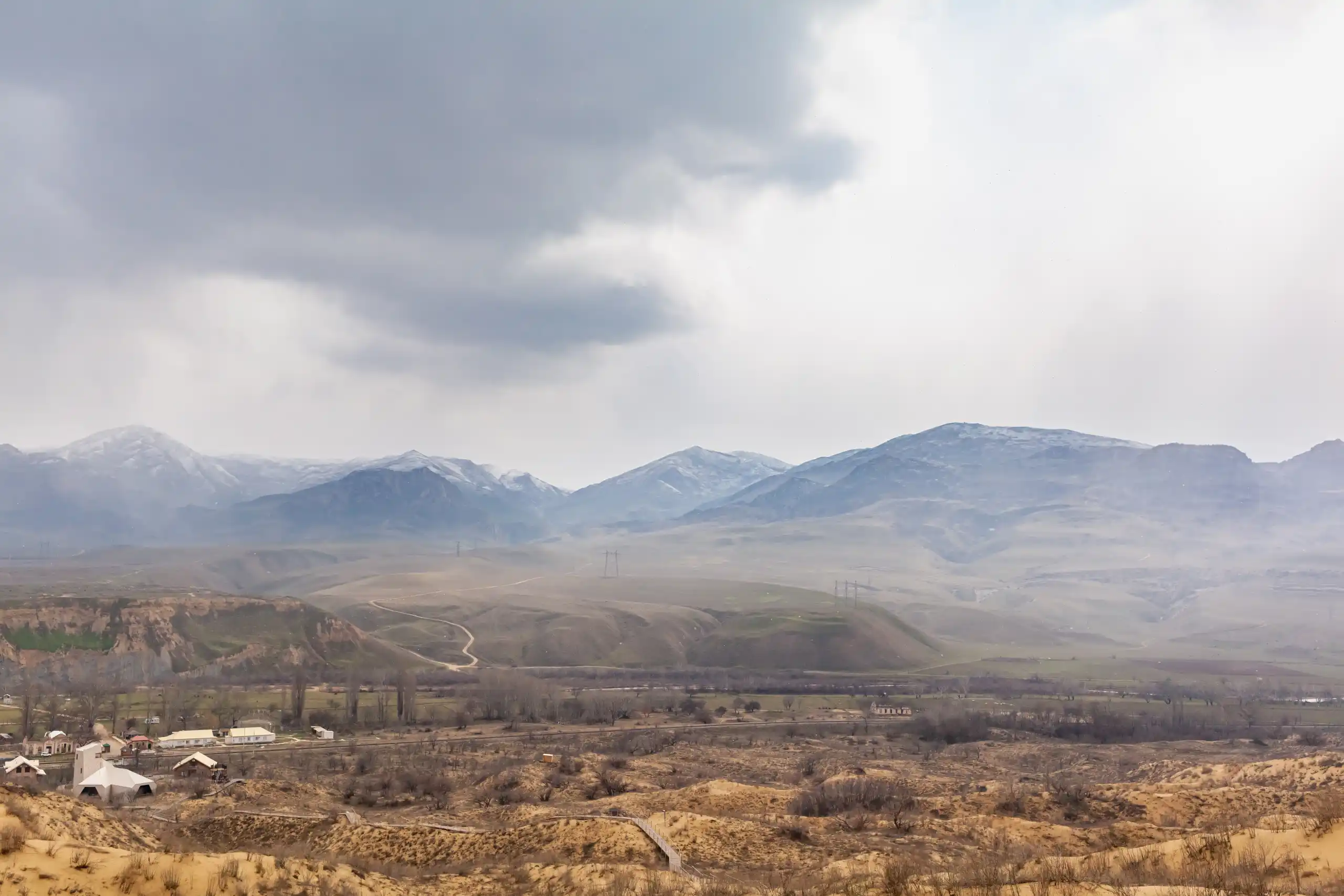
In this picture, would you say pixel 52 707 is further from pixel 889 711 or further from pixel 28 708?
pixel 889 711

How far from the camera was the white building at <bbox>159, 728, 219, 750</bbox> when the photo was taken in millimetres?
81125

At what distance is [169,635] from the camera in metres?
151

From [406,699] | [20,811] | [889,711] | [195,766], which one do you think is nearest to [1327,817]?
[20,811]

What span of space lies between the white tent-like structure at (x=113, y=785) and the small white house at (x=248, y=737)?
28.2 m

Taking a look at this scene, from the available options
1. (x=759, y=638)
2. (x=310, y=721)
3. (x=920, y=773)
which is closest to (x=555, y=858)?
(x=920, y=773)

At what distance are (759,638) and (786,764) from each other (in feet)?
408

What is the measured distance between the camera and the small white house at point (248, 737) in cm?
8294

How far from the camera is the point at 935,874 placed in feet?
75.9

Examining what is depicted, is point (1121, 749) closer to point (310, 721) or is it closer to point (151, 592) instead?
point (310, 721)

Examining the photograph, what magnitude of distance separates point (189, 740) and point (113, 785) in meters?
31.9

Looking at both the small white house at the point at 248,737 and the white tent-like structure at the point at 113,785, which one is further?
the small white house at the point at 248,737

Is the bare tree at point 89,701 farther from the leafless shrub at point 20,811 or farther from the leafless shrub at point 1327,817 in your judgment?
the leafless shrub at point 1327,817

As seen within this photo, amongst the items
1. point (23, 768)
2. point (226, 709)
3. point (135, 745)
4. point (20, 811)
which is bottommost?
point (226, 709)

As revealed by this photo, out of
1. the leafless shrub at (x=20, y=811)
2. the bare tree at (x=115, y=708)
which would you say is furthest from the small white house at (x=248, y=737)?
the leafless shrub at (x=20, y=811)
